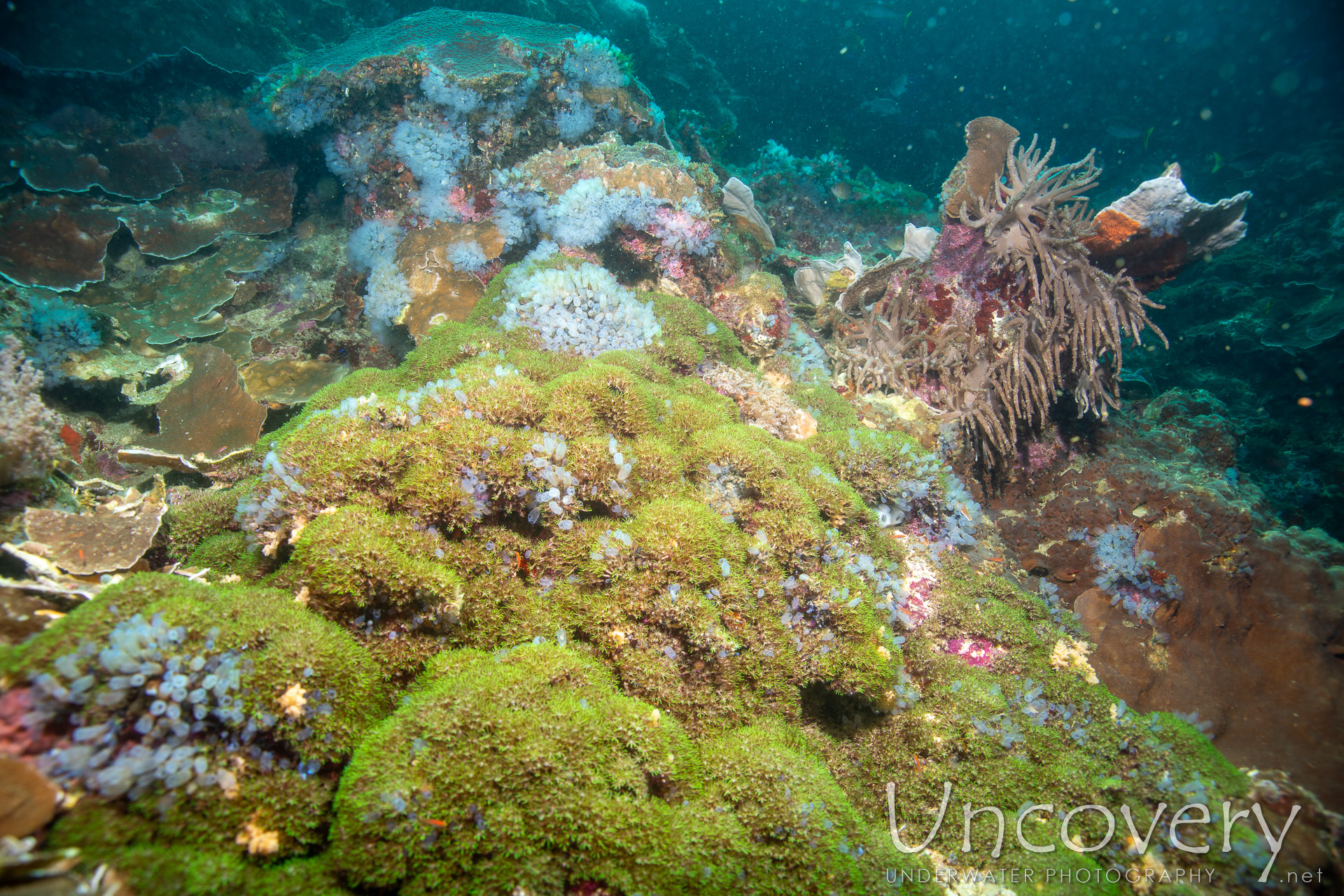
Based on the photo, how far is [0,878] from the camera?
1.35m

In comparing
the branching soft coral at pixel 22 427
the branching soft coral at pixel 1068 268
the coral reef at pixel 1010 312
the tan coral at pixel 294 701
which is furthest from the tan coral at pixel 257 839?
the branching soft coral at pixel 1068 268

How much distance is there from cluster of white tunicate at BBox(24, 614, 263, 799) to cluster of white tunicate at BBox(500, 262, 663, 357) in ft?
13.1

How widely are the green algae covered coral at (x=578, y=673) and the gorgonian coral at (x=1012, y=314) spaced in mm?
1449

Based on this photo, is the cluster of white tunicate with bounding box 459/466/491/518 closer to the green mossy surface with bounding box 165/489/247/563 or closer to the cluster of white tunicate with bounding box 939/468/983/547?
the green mossy surface with bounding box 165/489/247/563

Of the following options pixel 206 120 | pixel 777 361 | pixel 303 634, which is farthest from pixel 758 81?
pixel 303 634

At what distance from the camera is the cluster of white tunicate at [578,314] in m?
5.52

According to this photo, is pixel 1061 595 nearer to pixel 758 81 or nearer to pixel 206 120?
pixel 206 120

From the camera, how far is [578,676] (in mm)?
2703

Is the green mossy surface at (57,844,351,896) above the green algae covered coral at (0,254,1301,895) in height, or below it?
below

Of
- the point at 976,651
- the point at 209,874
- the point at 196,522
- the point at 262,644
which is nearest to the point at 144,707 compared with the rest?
the point at 262,644

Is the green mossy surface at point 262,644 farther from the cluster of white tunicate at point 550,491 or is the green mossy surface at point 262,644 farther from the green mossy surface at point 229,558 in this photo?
the cluster of white tunicate at point 550,491

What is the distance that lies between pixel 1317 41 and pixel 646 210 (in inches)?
2074

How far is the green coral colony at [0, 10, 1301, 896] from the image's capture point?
1971 millimetres

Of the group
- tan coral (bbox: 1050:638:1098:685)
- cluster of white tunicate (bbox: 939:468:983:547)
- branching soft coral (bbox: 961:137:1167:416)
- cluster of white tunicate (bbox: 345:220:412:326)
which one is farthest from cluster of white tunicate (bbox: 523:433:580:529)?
branching soft coral (bbox: 961:137:1167:416)
